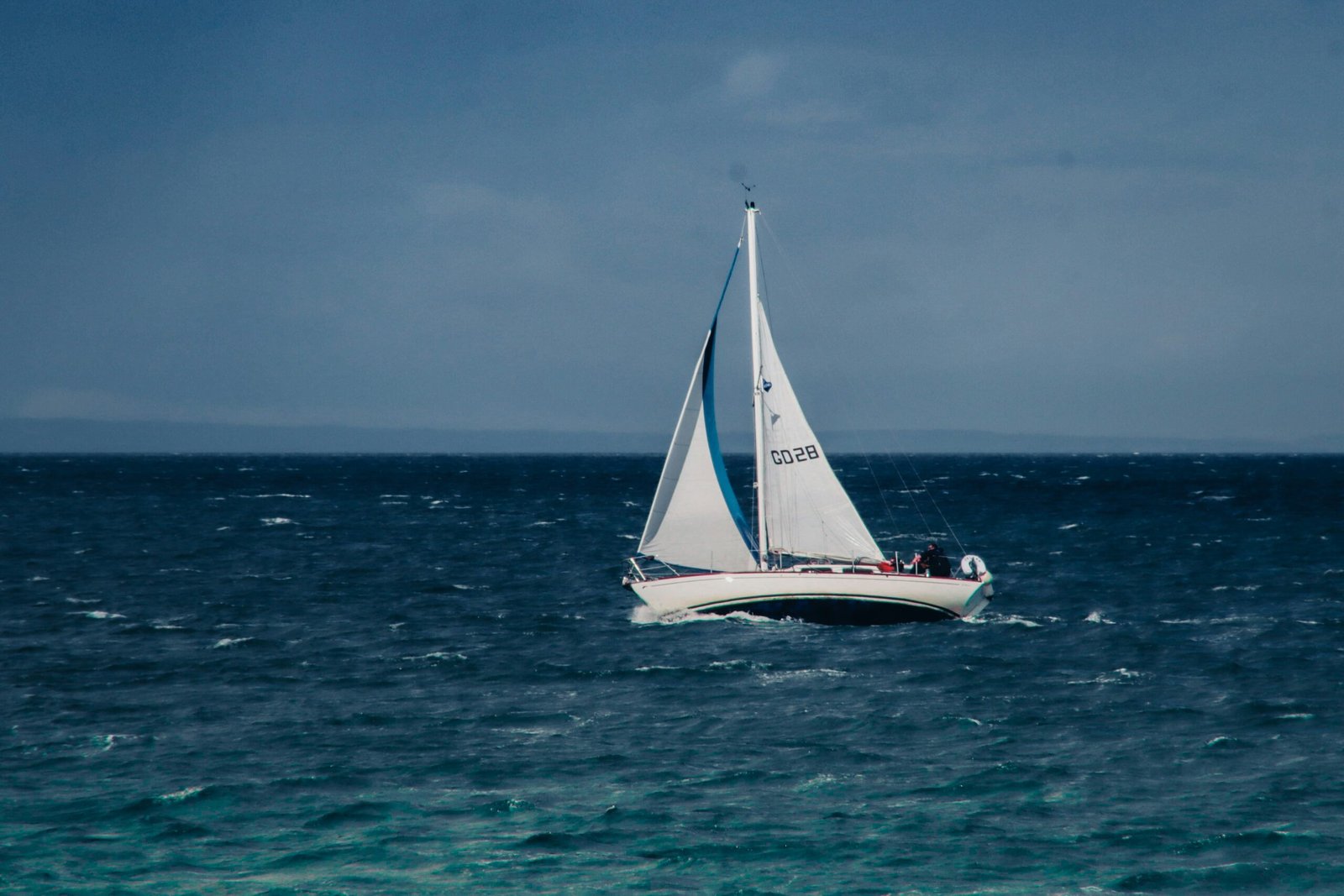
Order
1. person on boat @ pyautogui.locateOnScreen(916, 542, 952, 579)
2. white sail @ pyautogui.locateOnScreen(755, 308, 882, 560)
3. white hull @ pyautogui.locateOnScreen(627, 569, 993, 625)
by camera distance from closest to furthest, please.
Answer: white hull @ pyautogui.locateOnScreen(627, 569, 993, 625)
person on boat @ pyautogui.locateOnScreen(916, 542, 952, 579)
white sail @ pyautogui.locateOnScreen(755, 308, 882, 560)

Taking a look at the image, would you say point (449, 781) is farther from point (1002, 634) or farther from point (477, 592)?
point (477, 592)

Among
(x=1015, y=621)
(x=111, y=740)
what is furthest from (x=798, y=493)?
(x=111, y=740)

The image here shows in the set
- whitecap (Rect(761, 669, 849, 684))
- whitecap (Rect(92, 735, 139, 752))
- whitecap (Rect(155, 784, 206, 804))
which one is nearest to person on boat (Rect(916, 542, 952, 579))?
whitecap (Rect(761, 669, 849, 684))

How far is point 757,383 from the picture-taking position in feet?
138

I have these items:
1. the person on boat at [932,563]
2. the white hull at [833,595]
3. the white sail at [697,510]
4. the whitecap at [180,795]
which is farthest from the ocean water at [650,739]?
the white sail at [697,510]

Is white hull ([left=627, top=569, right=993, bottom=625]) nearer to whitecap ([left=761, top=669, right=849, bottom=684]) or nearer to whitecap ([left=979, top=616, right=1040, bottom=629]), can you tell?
whitecap ([left=979, top=616, right=1040, bottom=629])

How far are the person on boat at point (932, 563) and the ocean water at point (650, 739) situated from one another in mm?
2000

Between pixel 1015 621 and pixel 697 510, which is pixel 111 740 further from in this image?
pixel 1015 621

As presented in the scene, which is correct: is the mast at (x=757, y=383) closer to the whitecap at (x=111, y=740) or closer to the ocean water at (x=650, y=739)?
the ocean water at (x=650, y=739)

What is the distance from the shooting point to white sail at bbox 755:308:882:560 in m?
42.6

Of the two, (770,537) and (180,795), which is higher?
(770,537)

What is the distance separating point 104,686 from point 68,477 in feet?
586

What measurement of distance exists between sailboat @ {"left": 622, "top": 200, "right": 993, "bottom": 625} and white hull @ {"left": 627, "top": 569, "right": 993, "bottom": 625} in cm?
3

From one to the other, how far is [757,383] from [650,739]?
1725cm
